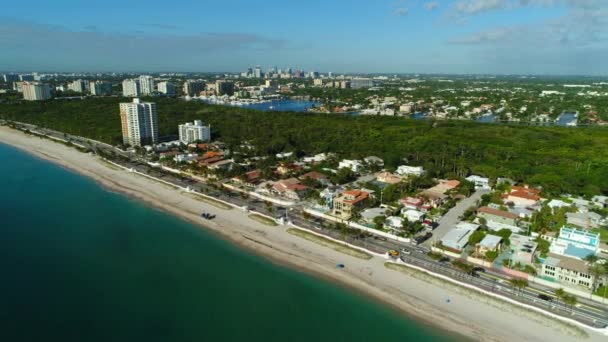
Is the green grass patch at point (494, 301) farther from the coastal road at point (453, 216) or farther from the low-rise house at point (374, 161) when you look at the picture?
the low-rise house at point (374, 161)

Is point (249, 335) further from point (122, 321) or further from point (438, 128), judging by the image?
point (438, 128)

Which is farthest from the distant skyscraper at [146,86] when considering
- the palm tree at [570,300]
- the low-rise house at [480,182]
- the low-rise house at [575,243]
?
the palm tree at [570,300]

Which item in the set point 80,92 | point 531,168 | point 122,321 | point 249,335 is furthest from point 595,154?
point 80,92

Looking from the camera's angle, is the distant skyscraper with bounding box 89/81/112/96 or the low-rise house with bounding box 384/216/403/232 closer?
the low-rise house with bounding box 384/216/403/232

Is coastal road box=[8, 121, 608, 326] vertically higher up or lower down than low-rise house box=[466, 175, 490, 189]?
lower down

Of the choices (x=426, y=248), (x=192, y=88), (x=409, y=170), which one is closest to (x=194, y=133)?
(x=409, y=170)

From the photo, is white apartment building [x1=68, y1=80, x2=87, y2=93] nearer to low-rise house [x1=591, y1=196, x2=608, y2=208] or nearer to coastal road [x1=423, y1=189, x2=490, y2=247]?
coastal road [x1=423, y1=189, x2=490, y2=247]

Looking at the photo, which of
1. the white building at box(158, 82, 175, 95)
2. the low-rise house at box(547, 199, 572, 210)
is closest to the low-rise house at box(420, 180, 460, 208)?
the low-rise house at box(547, 199, 572, 210)
